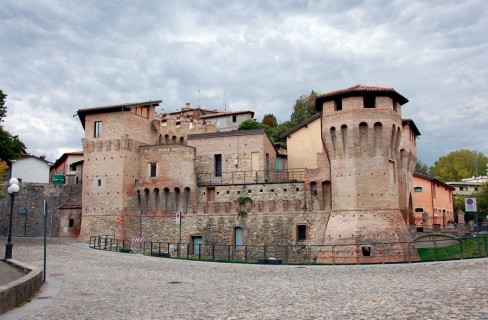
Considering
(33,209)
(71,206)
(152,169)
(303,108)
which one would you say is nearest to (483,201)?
(303,108)

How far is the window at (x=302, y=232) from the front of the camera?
116ft

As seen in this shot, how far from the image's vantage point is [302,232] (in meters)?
35.5

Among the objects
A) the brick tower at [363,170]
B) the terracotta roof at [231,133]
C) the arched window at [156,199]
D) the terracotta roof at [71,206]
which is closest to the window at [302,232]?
the brick tower at [363,170]

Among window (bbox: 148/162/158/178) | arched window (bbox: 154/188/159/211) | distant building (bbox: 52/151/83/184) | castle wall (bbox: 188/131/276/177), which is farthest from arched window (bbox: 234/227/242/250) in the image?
distant building (bbox: 52/151/83/184)

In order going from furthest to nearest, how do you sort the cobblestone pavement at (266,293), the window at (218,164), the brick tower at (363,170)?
the window at (218,164) → the brick tower at (363,170) → the cobblestone pavement at (266,293)

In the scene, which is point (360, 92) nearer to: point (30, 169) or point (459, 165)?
point (30, 169)

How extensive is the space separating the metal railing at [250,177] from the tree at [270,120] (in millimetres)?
35350

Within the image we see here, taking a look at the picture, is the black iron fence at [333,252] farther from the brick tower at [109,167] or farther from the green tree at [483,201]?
the green tree at [483,201]

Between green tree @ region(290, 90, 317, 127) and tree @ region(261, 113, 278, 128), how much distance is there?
Result: 5365mm

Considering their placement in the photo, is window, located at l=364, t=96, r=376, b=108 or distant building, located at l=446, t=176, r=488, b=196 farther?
distant building, located at l=446, t=176, r=488, b=196

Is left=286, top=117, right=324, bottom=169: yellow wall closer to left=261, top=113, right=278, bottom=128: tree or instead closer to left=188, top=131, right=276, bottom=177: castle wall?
left=188, top=131, right=276, bottom=177: castle wall

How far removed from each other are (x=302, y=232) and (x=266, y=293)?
70.1 ft

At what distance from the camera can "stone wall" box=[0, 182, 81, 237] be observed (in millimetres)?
43312

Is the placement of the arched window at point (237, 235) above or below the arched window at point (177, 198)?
below
